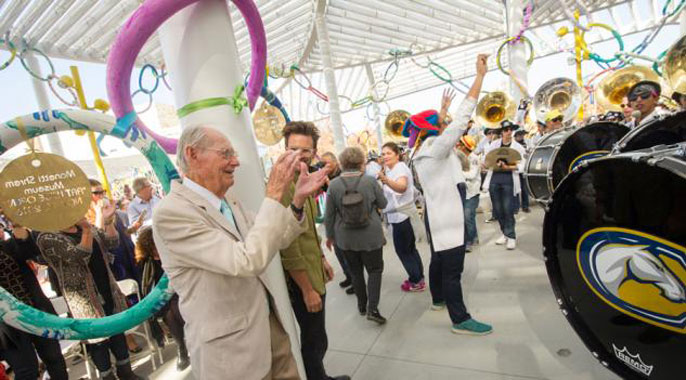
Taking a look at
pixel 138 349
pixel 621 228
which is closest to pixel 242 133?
pixel 621 228

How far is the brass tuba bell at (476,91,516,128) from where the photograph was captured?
28.3ft

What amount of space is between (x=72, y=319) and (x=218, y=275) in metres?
0.86

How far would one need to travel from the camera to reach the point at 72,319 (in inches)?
59.6

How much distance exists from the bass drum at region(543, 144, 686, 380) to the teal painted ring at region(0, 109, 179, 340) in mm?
1948

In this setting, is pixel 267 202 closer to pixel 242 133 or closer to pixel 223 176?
pixel 223 176

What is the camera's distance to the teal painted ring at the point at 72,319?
142 cm

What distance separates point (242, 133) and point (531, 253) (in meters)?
4.30

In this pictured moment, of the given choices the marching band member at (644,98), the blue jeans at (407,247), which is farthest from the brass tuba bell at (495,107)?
the blue jeans at (407,247)

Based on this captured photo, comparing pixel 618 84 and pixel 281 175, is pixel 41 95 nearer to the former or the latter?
pixel 281 175

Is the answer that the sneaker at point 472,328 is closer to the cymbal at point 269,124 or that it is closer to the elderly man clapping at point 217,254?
the elderly man clapping at point 217,254

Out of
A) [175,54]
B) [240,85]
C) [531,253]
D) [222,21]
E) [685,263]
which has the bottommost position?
[531,253]

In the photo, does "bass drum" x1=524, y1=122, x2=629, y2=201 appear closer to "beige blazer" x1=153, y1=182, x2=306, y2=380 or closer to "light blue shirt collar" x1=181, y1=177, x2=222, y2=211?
"beige blazer" x1=153, y1=182, x2=306, y2=380

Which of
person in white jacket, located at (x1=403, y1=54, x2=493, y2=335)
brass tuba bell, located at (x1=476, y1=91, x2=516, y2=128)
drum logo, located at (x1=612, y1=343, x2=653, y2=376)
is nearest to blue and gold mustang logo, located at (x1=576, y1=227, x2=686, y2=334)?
drum logo, located at (x1=612, y1=343, x2=653, y2=376)

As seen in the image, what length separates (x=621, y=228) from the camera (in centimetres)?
135
